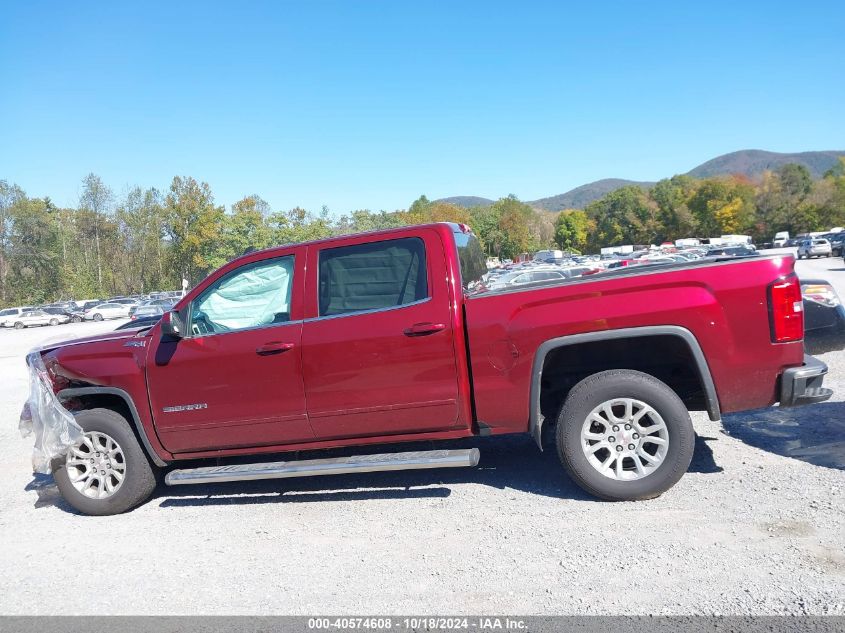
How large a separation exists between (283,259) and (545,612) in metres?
3.10

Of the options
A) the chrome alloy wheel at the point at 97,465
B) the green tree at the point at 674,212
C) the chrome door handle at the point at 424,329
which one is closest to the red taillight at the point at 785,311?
the chrome door handle at the point at 424,329

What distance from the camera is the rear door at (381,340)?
14.6 ft

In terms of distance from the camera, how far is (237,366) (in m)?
4.75

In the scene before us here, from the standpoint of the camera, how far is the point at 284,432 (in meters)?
4.75

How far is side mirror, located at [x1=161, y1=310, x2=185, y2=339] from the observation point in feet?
15.7

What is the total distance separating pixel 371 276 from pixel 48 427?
2.79 m

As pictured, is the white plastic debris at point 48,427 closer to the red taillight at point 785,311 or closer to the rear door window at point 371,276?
the rear door window at point 371,276

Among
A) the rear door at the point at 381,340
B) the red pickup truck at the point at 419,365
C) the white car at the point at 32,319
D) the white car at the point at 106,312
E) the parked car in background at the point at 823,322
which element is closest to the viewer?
the red pickup truck at the point at 419,365

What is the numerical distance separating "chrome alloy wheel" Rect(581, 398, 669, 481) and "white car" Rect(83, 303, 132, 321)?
4649cm

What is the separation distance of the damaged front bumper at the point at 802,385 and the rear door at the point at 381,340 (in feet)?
6.97

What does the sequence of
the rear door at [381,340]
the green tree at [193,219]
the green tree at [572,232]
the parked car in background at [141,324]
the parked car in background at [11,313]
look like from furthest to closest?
the green tree at [572,232] < the green tree at [193,219] < the parked car in background at [11,313] < the parked car in background at [141,324] < the rear door at [381,340]

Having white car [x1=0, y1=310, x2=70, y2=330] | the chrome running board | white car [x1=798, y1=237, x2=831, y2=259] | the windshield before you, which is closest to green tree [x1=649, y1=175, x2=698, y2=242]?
white car [x1=798, y1=237, x2=831, y2=259]

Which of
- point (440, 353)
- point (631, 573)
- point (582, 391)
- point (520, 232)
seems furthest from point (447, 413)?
point (520, 232)

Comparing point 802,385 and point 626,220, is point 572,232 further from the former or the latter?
point 802,385
